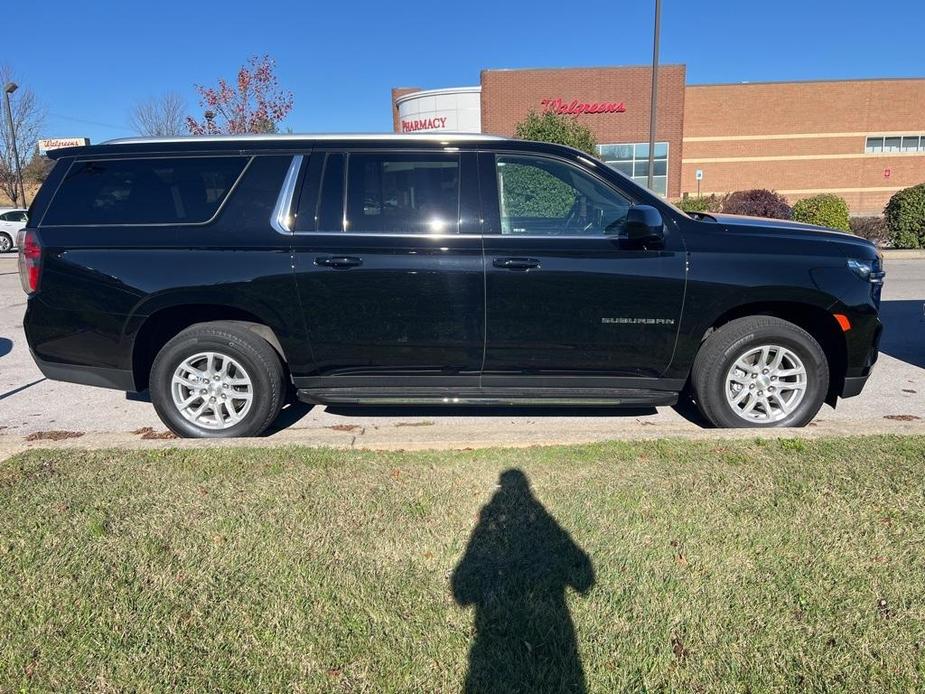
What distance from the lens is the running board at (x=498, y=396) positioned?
435 cm

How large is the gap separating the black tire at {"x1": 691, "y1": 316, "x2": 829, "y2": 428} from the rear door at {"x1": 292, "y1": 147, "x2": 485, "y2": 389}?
4.89 feet

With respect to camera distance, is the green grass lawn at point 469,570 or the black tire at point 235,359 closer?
the green grass lawn at point 469,570

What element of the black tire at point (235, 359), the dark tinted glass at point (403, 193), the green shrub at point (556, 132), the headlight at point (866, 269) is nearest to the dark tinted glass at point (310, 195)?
the dark tinted glass at point (403, 193)

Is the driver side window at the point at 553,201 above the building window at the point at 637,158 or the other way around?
the other way around

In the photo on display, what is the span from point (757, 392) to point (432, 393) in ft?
7.07

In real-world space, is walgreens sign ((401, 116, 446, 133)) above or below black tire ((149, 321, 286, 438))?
above

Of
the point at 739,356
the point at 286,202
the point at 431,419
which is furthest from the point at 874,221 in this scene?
the point at 286,202

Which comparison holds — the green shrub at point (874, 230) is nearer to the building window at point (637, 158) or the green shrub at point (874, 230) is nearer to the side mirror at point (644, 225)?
the building window at point (637, 158)

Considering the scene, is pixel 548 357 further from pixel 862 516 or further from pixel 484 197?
pixel 862 516

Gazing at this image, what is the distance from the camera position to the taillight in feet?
14.2

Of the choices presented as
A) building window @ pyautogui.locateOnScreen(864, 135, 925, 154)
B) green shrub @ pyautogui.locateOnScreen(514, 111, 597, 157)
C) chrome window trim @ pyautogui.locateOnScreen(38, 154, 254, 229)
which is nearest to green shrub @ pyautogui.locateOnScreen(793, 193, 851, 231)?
green shrub @ pyautogui.locateOnScreen(514, 111, 597, 157)

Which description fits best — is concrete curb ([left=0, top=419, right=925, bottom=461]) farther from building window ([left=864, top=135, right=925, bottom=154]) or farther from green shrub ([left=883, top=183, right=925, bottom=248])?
building window ([left=864, top=135, right=925, bottom=154])

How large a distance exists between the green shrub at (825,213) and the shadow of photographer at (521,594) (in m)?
17.3

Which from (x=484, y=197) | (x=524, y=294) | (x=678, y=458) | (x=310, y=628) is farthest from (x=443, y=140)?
(x=310, y=628)
